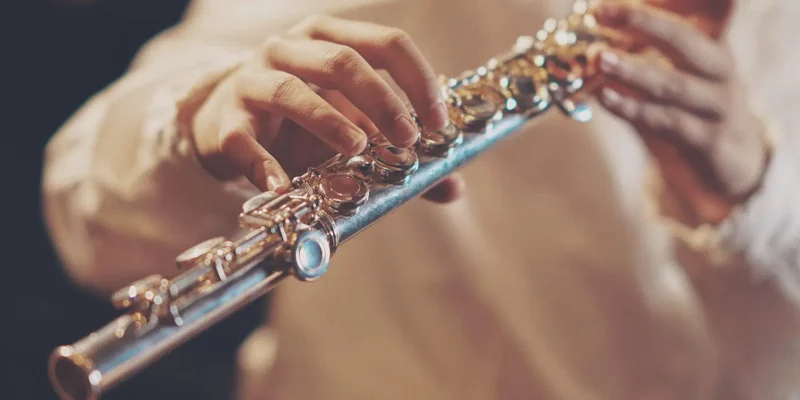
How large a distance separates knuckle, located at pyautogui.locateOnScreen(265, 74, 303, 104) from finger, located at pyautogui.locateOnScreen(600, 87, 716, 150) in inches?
12.5

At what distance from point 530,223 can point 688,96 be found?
340mm

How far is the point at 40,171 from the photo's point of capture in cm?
144

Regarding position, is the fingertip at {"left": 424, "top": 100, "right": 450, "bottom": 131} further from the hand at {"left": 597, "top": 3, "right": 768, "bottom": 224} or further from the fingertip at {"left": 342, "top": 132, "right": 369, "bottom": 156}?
the hand at {"left": 597, "top": 3, "right": 768, "bottom": 224}

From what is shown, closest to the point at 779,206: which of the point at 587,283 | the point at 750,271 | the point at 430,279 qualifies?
the point at 750,271

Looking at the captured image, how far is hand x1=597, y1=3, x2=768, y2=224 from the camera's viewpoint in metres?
0.60

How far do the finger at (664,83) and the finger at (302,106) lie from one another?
29 cm

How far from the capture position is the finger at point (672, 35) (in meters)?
0.61

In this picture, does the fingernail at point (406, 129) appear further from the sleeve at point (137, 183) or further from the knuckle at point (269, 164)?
the sleeve at point (137, 183)

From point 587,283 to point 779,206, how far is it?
0.25 meters

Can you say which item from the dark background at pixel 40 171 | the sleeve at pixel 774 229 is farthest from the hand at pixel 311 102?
the dark background at pixel 40 171

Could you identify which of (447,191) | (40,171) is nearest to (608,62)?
(447,191)

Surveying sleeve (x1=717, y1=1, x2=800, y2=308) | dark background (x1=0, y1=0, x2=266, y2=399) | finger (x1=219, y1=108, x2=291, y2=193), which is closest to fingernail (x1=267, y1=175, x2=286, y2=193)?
finger (x1=219, y1=108, x2=291, y2=193)

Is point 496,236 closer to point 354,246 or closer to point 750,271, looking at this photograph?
point 354,246

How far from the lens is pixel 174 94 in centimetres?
63
